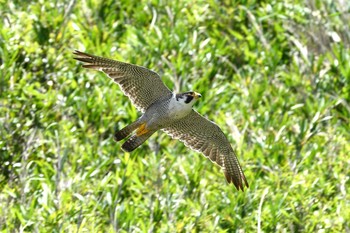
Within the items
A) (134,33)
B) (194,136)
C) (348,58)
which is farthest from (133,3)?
(194,136)

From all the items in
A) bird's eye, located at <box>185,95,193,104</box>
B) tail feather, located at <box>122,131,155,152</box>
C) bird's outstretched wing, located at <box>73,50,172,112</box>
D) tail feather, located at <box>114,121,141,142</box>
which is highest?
bird's outstretched wing, located at <box>73,50,172,112</box>

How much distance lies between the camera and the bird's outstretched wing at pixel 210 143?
36.1 feet

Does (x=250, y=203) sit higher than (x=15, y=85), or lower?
lower

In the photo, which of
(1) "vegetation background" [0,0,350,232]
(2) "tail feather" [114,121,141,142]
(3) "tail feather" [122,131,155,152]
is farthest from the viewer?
(1) "vegetation background" [0,0,350,232]

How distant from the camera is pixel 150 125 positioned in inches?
416

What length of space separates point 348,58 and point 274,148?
5.22 feet

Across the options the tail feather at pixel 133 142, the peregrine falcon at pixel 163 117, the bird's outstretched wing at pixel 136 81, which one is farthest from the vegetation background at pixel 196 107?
the bird's outstretched wing at pixel 136 81

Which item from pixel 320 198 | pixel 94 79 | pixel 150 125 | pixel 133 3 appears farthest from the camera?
pixel 133 3

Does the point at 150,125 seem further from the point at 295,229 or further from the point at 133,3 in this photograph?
the point at 133,3

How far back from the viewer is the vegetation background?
1093cm

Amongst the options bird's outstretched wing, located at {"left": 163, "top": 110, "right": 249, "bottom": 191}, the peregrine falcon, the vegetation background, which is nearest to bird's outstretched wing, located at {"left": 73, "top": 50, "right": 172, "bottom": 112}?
the peregrine falcon

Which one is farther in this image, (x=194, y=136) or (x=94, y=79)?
(x=94, y=79)

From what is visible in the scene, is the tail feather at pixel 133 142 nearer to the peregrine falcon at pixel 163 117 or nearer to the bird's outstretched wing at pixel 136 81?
the peregrine falcon at pixel 163 117

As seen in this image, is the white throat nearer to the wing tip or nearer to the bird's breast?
the bird's breast
